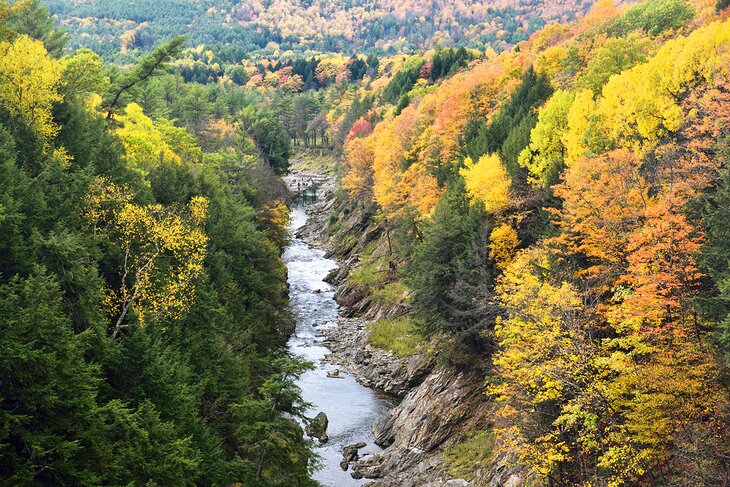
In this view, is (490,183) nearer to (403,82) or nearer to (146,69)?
(146,69)

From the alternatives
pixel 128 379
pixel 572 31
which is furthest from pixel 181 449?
pixel 572 31

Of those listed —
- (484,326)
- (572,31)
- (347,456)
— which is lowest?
(347,456)

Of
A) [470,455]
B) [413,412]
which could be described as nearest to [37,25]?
[413,412]

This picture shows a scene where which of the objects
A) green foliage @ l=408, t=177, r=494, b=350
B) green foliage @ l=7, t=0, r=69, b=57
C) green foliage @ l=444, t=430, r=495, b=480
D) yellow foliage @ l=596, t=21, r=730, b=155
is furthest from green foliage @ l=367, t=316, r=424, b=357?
green foliage @ l=7, t=0, r=69, b=57

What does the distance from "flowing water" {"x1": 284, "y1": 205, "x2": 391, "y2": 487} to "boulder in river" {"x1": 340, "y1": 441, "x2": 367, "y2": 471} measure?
320mm

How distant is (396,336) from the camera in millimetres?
51094

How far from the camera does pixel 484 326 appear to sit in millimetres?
37812

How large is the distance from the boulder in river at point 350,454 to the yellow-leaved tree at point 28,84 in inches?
1115

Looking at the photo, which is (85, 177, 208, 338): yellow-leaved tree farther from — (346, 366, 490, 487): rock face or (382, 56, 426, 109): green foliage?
(382, 56, 426, 109): green foliage

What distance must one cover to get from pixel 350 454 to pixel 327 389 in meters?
9.24

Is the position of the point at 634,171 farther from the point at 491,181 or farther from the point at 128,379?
the point at 128,379

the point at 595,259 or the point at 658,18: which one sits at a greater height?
the point at 658,18

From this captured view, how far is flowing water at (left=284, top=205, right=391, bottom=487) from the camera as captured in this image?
3678 centimetres

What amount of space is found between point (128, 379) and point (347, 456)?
17.5 m
